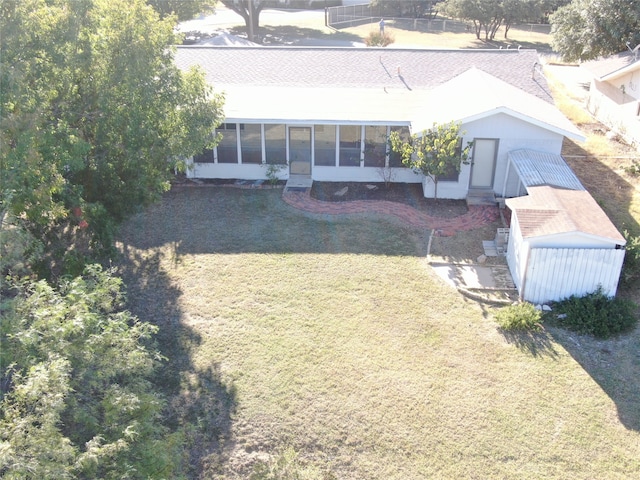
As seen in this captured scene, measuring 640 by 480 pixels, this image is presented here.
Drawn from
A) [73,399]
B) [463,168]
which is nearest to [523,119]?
[463,168]

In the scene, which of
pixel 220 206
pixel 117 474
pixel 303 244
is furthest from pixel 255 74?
pixel 117 474

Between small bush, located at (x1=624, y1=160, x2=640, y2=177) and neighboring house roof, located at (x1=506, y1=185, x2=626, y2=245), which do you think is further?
small bush, located at (x1=624, y1=160, x2=640, y2=177)

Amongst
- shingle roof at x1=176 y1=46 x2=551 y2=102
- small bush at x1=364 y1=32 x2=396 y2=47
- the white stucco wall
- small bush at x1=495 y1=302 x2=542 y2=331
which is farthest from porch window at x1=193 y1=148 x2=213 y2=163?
small bush at x1=364 y1=32 x2=396 y2=47

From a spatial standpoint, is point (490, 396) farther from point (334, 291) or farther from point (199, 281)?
point (199, 281)

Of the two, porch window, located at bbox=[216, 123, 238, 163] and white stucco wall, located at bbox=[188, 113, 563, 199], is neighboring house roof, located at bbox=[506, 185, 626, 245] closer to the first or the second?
white stucco wall, located at bbox=[188, 113, 563, 199]

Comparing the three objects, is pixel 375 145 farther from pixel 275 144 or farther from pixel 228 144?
pixel 228 144
